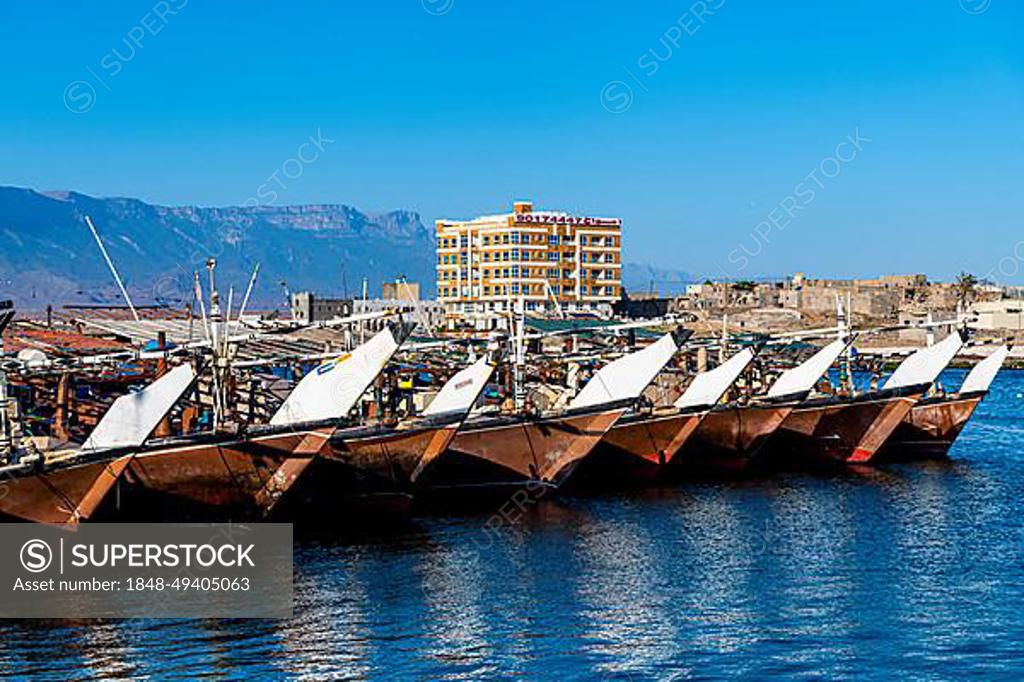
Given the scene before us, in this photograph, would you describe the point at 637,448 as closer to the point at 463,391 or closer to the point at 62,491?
the point at 463,391

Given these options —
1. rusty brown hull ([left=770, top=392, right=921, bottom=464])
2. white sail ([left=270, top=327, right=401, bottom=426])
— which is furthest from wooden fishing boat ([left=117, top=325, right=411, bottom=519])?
rusty brown hull ([left=770, top=392, right=921, bottom=464])

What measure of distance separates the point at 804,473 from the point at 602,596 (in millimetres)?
29689

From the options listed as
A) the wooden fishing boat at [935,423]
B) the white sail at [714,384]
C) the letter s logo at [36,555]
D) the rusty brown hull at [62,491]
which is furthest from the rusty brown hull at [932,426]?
the letter s logo at [36,555]

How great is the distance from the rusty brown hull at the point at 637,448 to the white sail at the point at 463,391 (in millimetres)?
9883

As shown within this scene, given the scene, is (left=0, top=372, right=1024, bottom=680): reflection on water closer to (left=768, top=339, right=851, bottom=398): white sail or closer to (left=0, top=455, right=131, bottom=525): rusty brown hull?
(left=0, top=455, right=131, bottom=525): rusty brown hull

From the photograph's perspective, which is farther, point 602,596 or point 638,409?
point 638,409

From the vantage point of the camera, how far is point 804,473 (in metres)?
64.4

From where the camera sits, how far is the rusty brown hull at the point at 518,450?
51.5 metres

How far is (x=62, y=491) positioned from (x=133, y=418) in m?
2.91

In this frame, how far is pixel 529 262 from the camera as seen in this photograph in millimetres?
171250

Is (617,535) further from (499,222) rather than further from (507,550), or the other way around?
(499,222)

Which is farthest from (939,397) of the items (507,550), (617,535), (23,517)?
(23,517)

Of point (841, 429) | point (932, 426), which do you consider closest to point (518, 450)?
point (841, 429)

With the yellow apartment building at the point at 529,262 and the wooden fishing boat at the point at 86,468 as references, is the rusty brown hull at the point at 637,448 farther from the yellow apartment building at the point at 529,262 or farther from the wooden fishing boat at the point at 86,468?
the yellow apartment building at the point at 529,262
